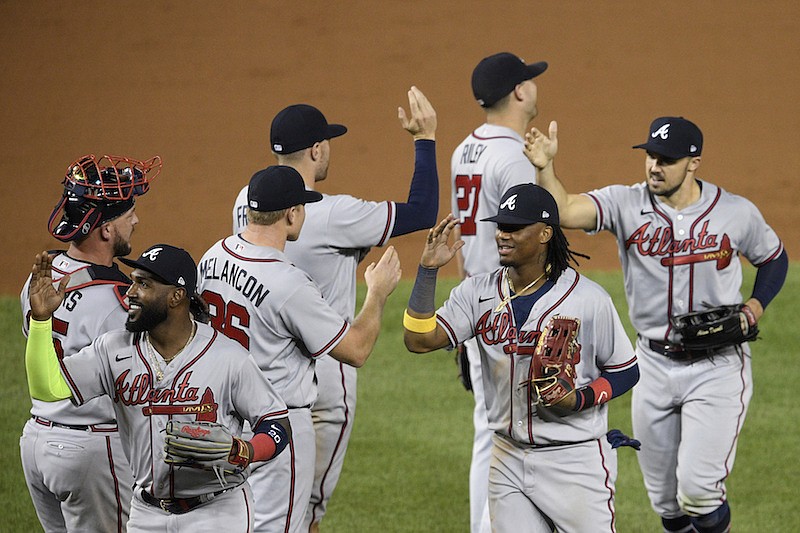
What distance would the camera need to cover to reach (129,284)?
459 centimetres

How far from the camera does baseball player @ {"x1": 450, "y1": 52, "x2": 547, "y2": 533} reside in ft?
19.9

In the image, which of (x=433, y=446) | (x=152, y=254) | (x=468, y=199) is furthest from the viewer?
(x=433, y=446)

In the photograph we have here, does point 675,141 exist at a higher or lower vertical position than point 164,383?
higher

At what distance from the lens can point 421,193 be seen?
525 cm

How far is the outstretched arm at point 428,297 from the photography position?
4500 mm

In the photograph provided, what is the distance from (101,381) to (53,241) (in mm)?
10138

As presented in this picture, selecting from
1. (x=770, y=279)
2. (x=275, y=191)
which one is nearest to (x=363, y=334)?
(x=275, y=191)

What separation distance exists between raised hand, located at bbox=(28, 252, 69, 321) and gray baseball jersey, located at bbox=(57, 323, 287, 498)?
0.21 meters

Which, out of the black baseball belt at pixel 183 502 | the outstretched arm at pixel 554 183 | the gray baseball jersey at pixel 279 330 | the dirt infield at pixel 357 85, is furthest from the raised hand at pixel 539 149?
the dirt infield at pixel 357 85

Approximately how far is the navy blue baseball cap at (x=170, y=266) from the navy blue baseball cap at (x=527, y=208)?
1.19 m

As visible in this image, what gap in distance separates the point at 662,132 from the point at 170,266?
291 cm

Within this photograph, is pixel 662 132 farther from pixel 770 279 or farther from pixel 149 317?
pixel 149 317

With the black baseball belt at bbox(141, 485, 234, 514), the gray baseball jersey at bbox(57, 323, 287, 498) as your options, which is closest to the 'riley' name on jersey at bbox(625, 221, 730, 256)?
the gray baseball jersey at bbox(57, 323, 287, 498)

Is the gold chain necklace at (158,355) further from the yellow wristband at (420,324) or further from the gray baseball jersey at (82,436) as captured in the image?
the yellow wristband at (420,324)
